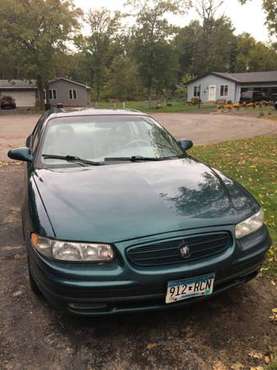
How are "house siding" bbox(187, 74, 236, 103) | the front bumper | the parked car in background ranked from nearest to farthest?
the front bumper, the parked car in background, "house siding" bbox(187, 74, 236, 103)

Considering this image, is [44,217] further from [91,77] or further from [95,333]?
[91,77]

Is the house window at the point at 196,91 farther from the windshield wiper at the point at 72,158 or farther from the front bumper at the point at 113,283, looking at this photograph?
the front bumper at the point at 113,283

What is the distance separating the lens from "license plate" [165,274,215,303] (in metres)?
2.34

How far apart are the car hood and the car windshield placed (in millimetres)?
277

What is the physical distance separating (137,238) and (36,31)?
38170 millimetres

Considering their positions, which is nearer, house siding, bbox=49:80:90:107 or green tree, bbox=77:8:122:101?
house siding, bbox=49:80:90:107

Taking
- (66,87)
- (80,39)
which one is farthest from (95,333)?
(66,87)

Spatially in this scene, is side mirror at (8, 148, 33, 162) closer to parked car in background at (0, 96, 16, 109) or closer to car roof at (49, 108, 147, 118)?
car roof at (49, 108, 147, 118)

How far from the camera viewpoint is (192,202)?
270cm

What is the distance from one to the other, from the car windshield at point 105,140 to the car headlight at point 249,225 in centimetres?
127

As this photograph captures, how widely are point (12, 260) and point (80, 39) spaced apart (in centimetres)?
4013

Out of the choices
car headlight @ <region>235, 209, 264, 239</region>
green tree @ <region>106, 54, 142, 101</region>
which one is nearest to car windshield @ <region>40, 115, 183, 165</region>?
car headlight @ <region>235, 209, 264, 239</region>

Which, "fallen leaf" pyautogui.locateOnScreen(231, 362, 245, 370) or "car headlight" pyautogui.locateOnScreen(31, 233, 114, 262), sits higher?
"car headlight" pyautogui.locateOnScreen(31, 233, 114, 262)

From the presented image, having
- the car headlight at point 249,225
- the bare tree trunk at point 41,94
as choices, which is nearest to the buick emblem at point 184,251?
the car headlight at point 249,225
